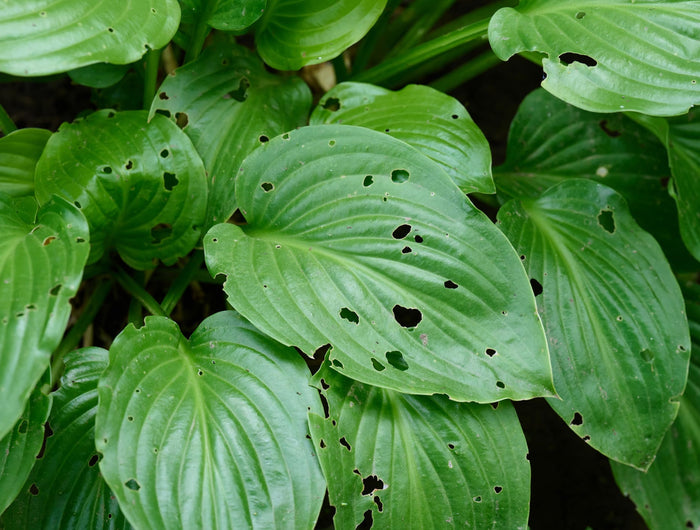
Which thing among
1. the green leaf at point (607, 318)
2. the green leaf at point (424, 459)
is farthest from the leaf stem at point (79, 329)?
the green leaf at point (607, 318)

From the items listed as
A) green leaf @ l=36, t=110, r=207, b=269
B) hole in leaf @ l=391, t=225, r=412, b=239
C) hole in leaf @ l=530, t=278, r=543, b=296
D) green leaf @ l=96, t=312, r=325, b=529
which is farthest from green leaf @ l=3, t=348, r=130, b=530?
hole in leaf @ l=530, t=278, r=543, b=296

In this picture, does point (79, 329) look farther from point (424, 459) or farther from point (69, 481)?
point (424, 459)

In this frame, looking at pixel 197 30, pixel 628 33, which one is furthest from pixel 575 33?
pixel 197 30

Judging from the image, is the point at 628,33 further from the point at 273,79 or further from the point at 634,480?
the point at 634,480

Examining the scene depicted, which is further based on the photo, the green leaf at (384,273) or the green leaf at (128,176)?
the green leaf at (128,176)

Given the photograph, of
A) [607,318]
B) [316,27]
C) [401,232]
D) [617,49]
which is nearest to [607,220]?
[607,318]

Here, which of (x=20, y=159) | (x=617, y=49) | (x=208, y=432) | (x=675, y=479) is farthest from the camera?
(x=675, y=479)

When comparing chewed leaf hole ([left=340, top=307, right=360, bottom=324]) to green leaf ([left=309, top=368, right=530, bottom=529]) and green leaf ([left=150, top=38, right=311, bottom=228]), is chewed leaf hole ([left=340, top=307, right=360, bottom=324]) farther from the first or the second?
green leaf ([left=150, top=38, right=311, bottom=228])

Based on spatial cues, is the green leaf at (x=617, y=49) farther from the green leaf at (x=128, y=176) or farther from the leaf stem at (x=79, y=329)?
the leaf stem at (x=79, y=329)
